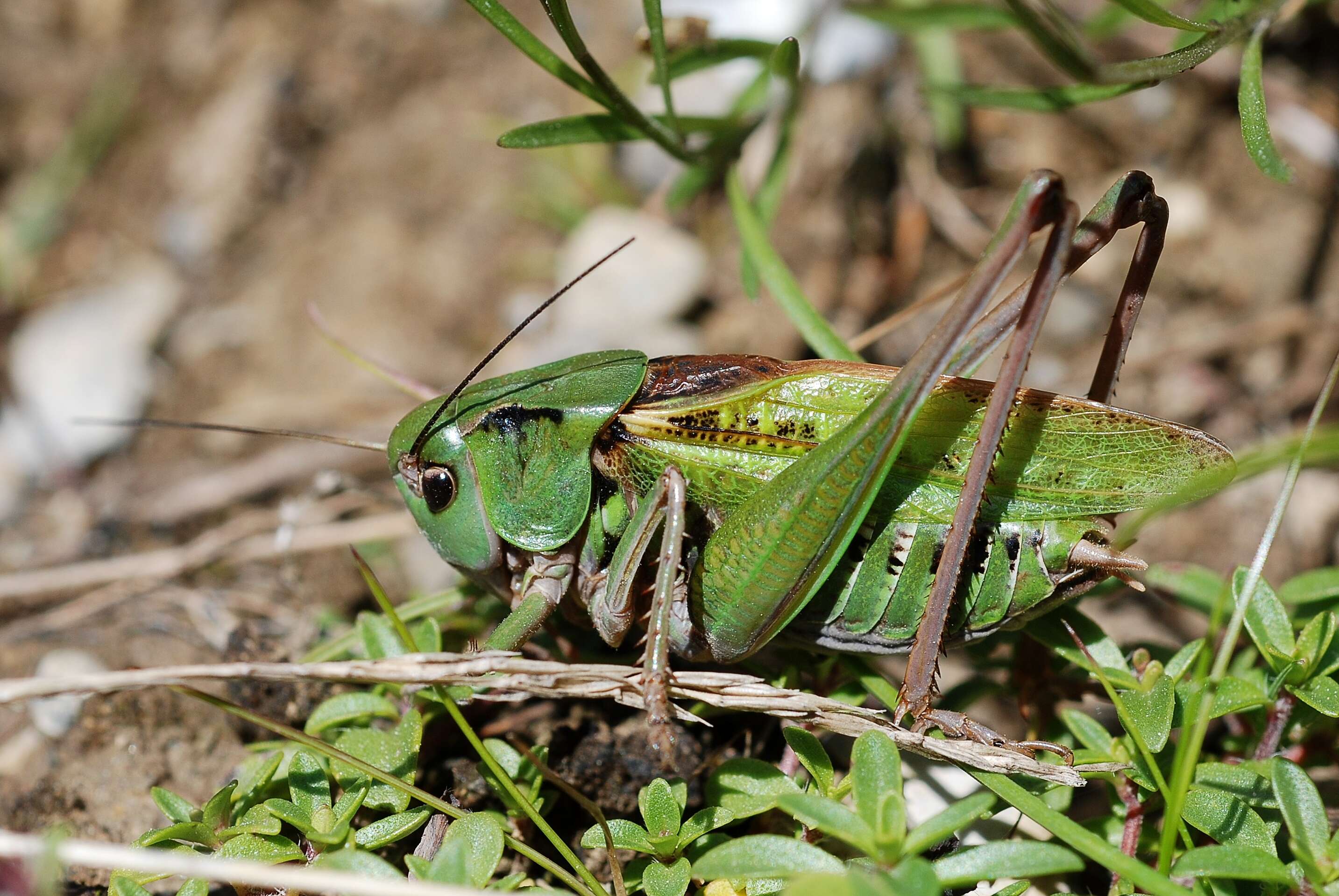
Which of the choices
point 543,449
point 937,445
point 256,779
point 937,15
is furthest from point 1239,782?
point 937,15

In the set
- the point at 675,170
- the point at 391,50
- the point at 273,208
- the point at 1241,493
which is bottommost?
the point at 1241,493

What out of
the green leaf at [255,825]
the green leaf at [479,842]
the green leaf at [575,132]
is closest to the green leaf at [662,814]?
the green leaf at [479,842]

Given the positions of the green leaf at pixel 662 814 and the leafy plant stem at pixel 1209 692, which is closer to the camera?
the leafy plant stem at pixel 1209 692

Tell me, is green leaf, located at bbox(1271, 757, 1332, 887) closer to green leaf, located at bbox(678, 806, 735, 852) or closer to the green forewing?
green leaf, located at bbox(678, 806, 735, 852)

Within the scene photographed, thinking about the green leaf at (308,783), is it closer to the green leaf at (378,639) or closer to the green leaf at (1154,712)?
the green leaf at (378,639)

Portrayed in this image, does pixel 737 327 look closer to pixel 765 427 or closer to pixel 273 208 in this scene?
pixel 765 427

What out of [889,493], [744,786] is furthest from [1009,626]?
[744,786]
